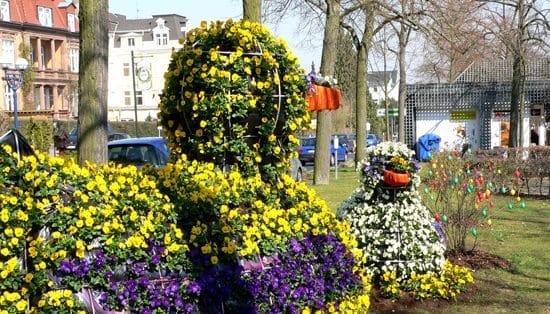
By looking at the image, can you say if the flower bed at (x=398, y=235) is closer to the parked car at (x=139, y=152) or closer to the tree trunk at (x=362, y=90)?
the parked car at (x=139, y=152)

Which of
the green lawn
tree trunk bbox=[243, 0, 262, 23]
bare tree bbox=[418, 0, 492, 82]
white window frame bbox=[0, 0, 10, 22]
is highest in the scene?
white window frame bbox=[0, 0, 10, 22]

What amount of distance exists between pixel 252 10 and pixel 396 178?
11.0 feet

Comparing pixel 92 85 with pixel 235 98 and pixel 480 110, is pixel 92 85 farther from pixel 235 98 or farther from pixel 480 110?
pixel 480 110

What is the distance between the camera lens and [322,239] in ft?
17.6

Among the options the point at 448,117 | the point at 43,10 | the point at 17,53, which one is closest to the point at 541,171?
the point at 448,117

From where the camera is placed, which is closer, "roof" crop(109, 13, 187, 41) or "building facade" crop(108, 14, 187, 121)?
"building facade" crop(108, 14, 187, 121)

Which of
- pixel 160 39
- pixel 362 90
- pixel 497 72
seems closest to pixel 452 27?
pixel 362 90

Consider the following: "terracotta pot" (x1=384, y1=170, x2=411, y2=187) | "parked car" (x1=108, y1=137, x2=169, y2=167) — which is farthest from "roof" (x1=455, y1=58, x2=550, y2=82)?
"terracotta pot" (x1=384, y1=170, x2=411, y2=187)

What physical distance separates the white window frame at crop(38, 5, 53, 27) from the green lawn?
54910 millimetres

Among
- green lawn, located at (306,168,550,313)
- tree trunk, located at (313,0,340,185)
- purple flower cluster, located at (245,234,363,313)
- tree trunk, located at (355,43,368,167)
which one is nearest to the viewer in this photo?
purple flower cluster, located at (245,234,363,313)

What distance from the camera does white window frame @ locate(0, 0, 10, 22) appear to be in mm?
57875

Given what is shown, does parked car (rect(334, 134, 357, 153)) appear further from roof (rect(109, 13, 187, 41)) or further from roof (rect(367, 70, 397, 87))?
roof (rect(109, 13, 187, 41))

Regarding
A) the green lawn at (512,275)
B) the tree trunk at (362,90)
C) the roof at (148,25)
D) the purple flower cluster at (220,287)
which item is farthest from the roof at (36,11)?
the purple flower cluster at (220,287)

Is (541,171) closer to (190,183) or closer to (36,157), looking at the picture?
(190,183)
